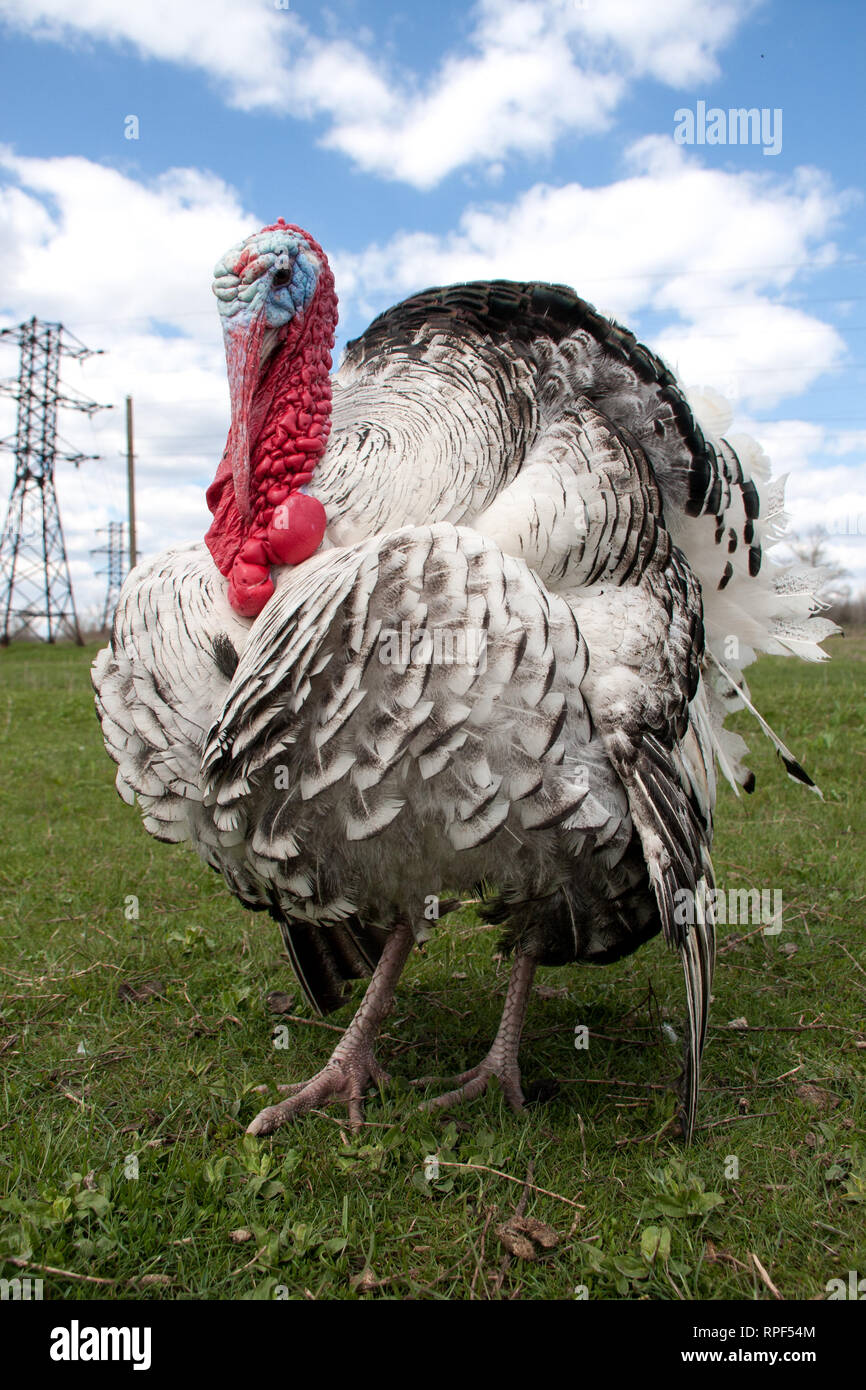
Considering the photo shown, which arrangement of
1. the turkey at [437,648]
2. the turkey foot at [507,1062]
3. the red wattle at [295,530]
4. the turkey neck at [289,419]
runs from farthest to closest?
the turkey foot at [507,1062], the turkey neck at [289,419], the red wattle at [295,530], the turkey at [437,648]

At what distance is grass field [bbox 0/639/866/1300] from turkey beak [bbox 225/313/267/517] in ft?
6.70

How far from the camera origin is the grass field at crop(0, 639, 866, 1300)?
2.49 m

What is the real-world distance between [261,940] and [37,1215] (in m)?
2.26

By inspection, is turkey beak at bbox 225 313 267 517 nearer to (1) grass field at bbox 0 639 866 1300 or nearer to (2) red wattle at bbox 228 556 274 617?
(2) red wattle at bbox 228 556 274 617

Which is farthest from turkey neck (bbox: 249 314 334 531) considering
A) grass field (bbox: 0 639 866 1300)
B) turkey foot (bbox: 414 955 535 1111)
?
grass field (bbox: 0 639 866 1300)

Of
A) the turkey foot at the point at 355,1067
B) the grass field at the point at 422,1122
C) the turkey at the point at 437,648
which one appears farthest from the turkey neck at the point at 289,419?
the grass field at the point at 422,1122

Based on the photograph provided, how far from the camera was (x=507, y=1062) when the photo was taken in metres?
3.48

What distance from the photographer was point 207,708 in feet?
9.82

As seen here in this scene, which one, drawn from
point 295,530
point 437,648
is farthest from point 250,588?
point 437,648

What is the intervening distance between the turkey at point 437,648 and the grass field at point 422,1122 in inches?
11.1

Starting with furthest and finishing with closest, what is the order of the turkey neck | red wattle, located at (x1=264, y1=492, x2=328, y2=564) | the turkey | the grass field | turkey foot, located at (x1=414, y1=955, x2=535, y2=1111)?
turkey foot, located at (x1=414, y1=955, x2=535, y2=1111)
the turkey neck
red wattle, located at (x1=264, y1=492, x2=328, y2=564)
the turkey
the grass field

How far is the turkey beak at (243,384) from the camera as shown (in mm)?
3098

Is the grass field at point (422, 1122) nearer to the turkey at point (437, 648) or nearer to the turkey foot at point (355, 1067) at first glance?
the turkey foot at point (355, 1067)
